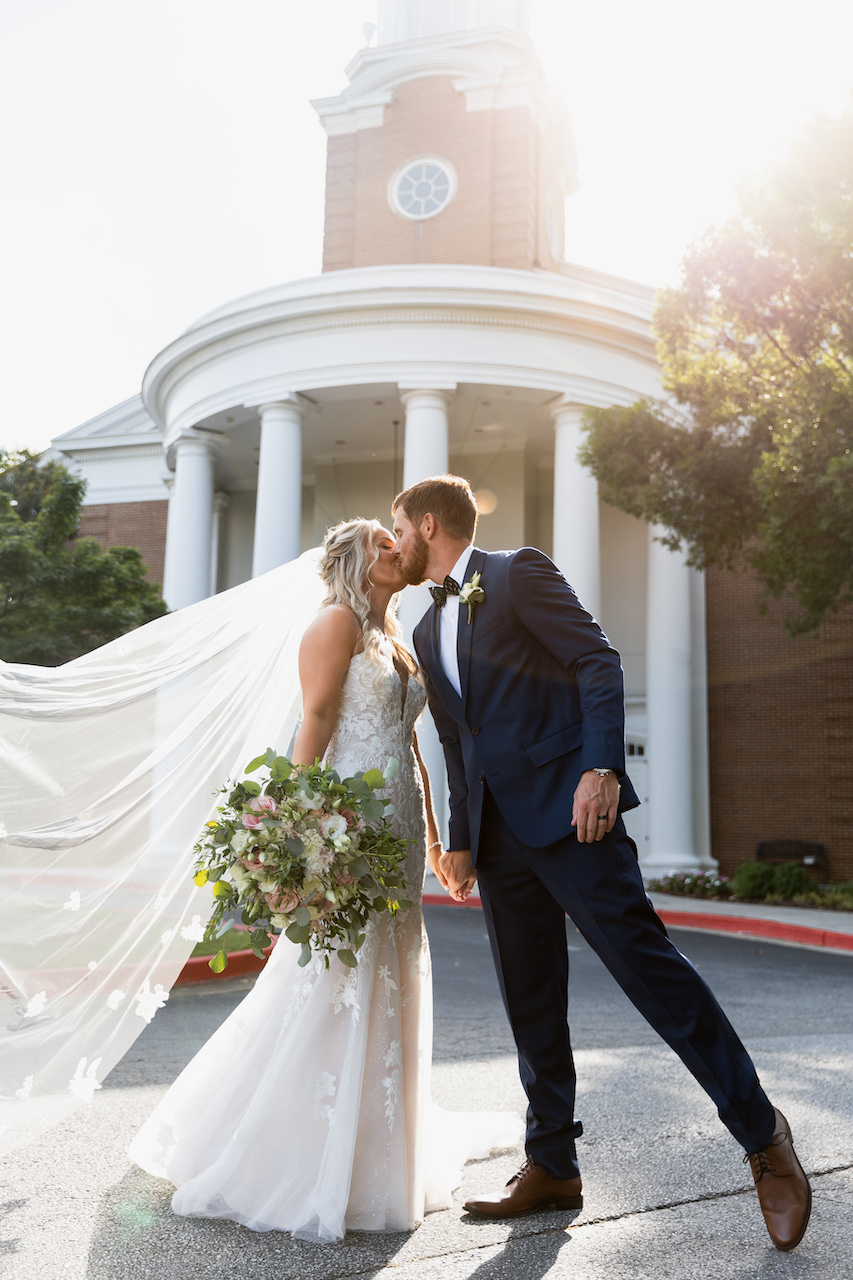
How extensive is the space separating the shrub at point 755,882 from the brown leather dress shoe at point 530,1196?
15.1m

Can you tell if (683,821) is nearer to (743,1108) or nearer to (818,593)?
(818,593)

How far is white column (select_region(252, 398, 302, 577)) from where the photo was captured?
19188 millimetres

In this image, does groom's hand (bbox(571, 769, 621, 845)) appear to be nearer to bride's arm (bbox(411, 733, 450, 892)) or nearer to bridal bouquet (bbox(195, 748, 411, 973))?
bridal bouquet (bbox(195, 748, 411, 973))

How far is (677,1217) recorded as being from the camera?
10.6ft

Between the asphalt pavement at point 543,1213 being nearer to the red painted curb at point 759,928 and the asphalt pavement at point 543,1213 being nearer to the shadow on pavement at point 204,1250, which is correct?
the shadow on pavement at point 204,1250

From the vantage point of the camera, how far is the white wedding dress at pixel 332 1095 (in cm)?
324

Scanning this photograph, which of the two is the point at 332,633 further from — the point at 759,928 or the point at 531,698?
the point at 759,928

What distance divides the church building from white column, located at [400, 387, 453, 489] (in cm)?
3

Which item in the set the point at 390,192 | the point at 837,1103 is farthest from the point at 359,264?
the point at 837,1103

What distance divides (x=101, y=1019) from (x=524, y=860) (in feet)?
5.02

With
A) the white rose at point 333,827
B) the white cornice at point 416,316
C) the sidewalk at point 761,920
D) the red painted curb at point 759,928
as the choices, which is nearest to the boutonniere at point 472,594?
the white rose at point 333,827

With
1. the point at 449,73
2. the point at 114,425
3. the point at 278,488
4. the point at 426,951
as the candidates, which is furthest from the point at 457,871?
the point at 114,425

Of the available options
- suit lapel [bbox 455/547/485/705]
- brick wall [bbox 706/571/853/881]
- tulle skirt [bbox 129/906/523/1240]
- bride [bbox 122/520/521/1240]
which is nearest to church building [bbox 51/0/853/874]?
brick wall [bbox 706/571/853/881]

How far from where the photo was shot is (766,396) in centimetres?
1547
